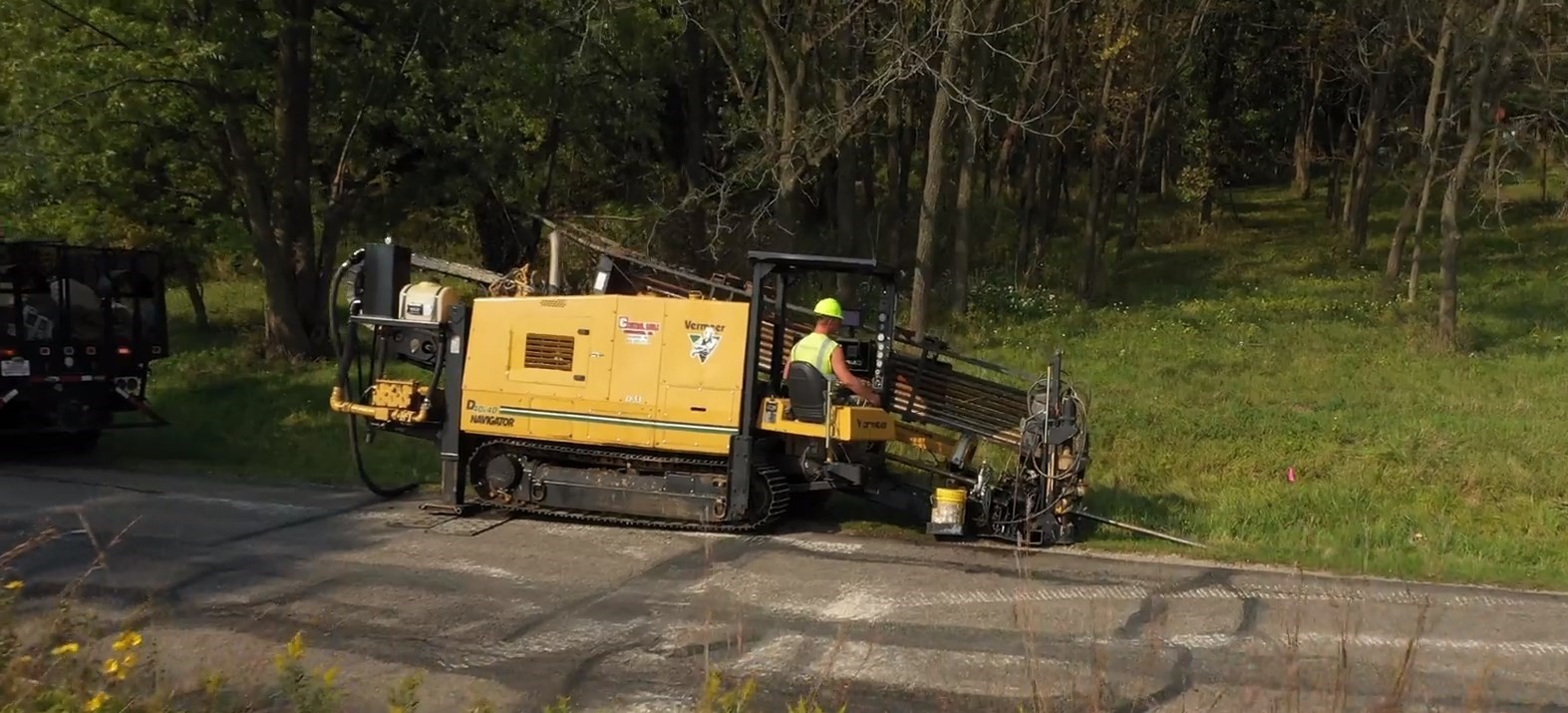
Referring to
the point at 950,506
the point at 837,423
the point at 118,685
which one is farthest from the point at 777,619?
the point at 118,685

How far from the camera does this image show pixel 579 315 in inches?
471

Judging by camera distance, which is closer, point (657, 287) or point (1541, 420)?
point (657, 287)

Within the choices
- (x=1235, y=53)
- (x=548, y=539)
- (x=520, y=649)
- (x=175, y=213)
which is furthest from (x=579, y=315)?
(x=1235, y=53)

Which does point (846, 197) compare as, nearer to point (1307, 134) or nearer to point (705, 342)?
point (705, 342)

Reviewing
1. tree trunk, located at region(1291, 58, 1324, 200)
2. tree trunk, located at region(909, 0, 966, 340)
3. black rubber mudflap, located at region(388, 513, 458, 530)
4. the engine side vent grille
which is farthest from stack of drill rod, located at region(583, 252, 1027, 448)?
tree trunk, located at region(1291, 58, 1324, 200)

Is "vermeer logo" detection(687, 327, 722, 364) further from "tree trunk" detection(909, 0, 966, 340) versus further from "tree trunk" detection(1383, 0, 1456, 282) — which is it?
"tree trunk" detection(1383, 0, 1456, 282)

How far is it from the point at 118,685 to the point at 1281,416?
43.9 feet

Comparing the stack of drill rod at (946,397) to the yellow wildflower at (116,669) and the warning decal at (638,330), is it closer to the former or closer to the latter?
the warning decal at (638,330)

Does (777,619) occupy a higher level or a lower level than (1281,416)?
lower

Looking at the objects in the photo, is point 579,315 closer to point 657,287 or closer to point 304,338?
point 657,287

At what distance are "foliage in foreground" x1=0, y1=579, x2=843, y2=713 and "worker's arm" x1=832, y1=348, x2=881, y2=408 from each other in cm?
556

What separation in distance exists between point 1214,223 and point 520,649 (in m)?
33.7

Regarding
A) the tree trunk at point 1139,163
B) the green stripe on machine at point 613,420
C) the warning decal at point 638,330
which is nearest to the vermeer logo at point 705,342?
the warning decal at point 638,330

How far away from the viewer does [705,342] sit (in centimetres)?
1157
